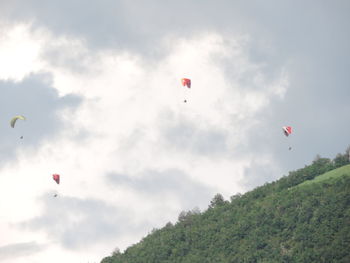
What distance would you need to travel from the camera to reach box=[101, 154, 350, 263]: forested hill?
15650cm

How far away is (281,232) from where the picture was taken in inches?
6732

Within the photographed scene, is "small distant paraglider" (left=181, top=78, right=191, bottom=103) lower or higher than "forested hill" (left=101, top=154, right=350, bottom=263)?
higher

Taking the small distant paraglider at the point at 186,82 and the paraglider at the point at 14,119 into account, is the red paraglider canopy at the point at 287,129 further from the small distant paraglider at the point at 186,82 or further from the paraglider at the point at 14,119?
the paraglider at the point at 14,119

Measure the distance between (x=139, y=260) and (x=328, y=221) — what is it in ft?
189

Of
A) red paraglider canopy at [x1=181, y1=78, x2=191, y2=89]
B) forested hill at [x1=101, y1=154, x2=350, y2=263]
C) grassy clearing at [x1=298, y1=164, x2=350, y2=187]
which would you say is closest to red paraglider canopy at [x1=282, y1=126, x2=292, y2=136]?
red paraglider canopy at [x1=181, y1=78, x2=191, y2=89]

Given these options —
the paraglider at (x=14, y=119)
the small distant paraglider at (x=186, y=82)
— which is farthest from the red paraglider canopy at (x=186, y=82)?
the paraglider at (x=14, y=119)

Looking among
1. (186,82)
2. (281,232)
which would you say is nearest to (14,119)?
(186,82)

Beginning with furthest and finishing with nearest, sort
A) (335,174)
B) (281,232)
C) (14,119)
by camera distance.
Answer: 1. (335,174)
2. (281,232)
3. (14,119)

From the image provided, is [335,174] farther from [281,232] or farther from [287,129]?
[287,129]

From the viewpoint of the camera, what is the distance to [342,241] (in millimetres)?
151875

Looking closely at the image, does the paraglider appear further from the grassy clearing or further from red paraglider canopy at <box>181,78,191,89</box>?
the grassy clearing

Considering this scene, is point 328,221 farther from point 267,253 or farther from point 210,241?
point 210,241

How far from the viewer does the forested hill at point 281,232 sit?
156m

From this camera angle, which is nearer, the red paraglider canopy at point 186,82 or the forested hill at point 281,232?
the red paraglider canopy at point 186,82
